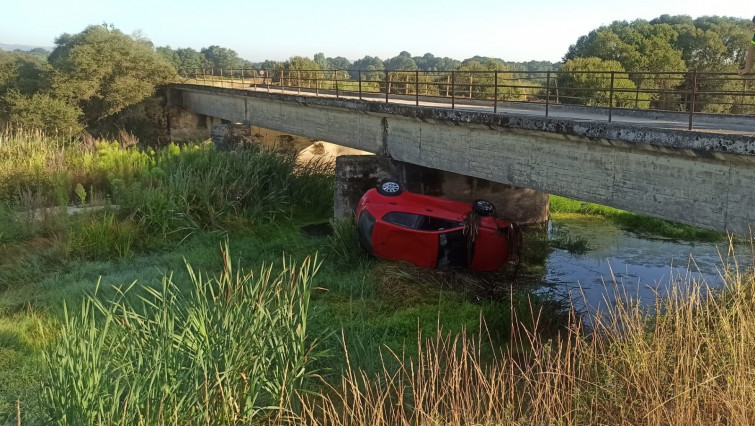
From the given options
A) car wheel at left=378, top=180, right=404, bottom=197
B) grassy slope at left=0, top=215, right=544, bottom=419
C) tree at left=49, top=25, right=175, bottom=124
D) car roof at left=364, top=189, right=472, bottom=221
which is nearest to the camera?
grassy slope at left=0, top=215, right=544, bottom=419

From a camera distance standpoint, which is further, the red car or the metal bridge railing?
the red car

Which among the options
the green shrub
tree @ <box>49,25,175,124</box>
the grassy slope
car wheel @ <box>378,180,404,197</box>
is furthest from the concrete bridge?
tree @ <box>49,25,175,124</box>

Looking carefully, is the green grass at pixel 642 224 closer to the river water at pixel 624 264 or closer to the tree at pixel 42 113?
the river water at pixel 624 264

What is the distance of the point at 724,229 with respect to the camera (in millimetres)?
9258

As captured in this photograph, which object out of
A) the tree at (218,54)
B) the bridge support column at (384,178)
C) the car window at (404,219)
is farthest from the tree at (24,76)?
the tree at (218,54)

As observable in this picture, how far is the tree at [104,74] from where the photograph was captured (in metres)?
30.7

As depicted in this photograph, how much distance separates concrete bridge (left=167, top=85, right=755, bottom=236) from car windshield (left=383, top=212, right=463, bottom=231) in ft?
4.63

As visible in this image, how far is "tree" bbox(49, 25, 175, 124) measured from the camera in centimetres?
3066

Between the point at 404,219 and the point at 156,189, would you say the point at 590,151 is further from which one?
the point at 156,189

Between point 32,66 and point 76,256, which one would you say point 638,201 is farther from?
point 32,66

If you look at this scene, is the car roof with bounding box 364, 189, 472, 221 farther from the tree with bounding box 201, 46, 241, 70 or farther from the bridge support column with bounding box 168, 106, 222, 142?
the tree with bounding box 201, 46, 241, 70

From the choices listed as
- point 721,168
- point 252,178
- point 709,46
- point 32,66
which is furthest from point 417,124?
point 709,46

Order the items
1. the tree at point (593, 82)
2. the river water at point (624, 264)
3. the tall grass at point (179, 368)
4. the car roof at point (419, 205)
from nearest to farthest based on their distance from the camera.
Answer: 1. the tall grass at point (179, 368)
2. the river water at point (624, 264)
3. the car roof at point (419, 205)
4. the tree at point (593, 82)

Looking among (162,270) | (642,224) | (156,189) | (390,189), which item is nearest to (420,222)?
(390,189)
